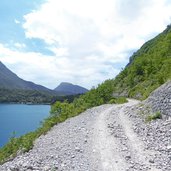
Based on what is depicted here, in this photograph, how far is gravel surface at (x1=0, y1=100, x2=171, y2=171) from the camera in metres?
19.1

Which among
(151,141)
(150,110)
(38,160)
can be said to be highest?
(150,110)

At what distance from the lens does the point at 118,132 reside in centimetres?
2891

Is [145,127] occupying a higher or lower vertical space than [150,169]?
higher

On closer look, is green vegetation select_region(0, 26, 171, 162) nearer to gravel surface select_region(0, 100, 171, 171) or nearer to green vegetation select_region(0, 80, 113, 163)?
green vegetation select_region(0, 80, 113, 163)

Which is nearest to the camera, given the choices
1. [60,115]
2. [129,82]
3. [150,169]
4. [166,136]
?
[150,169]

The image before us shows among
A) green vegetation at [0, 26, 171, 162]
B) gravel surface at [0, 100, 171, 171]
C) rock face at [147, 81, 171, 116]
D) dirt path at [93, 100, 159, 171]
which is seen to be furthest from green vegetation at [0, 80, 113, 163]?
rock face at [147, 81, 171, 116]

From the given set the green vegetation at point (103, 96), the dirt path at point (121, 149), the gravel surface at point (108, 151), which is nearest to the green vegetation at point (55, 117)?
the green vegetation at point (103, 96)

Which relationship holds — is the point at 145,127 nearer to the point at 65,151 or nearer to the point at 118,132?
the point at 118,132

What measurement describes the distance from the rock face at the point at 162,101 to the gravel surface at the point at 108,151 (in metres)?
2.27

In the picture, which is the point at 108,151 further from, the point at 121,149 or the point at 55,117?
the point at 55,117

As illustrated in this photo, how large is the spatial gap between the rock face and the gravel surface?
2.27m

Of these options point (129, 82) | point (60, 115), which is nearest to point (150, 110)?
point (60, 115)

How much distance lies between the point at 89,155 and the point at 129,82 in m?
99.8

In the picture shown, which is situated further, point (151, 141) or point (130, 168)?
point (151, 141)
